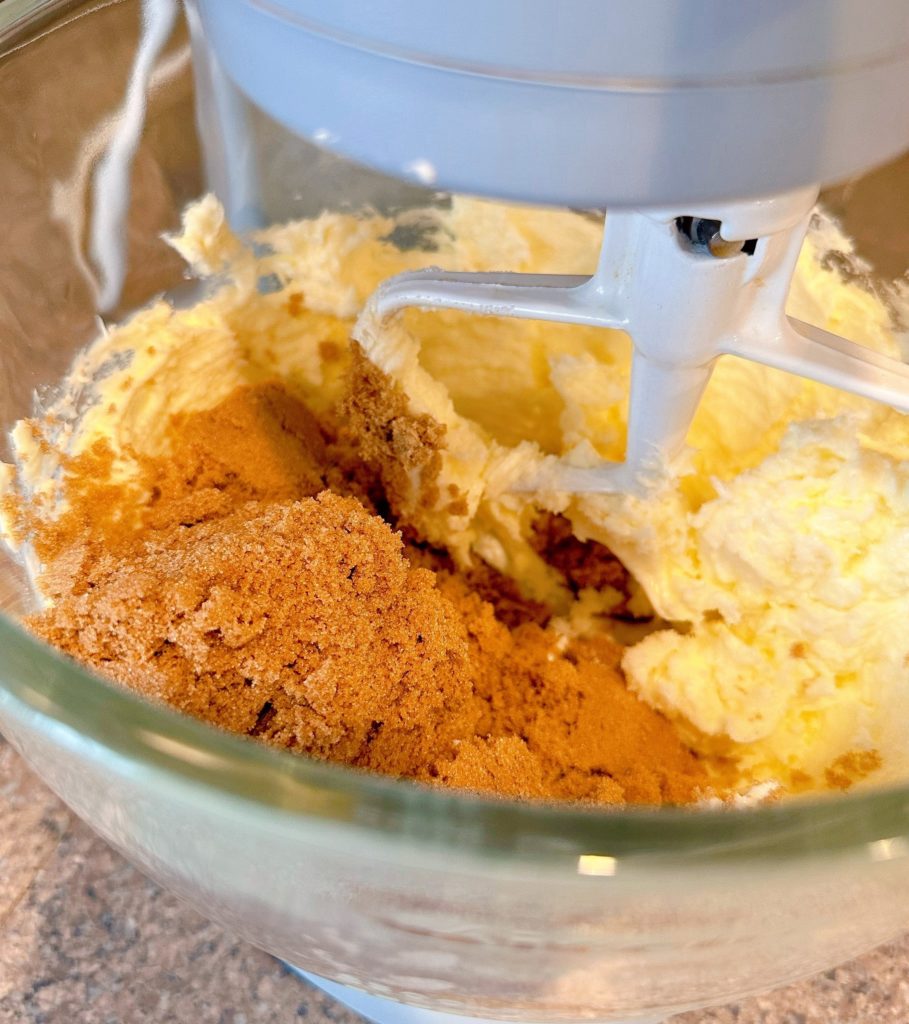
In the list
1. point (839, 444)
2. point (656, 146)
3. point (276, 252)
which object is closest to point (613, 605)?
point (839, 444)

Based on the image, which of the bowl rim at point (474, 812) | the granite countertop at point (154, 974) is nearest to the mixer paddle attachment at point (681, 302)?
the bowl rim at point (474, 812)

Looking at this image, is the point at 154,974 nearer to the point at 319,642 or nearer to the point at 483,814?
the point at 319,642

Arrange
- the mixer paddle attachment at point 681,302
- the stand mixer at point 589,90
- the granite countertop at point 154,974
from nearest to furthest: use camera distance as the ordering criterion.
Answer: the stand mixer at point 589,90, the mixer paddle attachment at point 681,302, the granite countertop at point 154,974

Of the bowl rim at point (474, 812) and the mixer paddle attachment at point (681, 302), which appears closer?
the bowl rim at point (474, 812)

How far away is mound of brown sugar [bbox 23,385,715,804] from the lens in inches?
20.1

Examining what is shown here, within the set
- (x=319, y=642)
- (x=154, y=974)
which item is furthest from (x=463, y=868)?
(x=154, y=974)

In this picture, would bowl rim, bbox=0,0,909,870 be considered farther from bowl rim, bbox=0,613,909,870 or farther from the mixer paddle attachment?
the mixer paddle attachment

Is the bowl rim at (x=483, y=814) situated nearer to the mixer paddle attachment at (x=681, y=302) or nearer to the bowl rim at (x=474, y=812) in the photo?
the bowl rim at (x=474, y=812)

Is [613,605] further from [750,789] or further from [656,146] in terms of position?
[656,146]

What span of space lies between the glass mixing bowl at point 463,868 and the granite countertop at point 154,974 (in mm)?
100

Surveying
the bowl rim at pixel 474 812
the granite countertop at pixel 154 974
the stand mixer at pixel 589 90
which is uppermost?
the stand mixer at pixel 589 90

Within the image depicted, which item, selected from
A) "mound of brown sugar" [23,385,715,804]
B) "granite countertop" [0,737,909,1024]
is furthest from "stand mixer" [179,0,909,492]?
"granite countertop" [0,737,909,1024]

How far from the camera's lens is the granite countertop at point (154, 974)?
0.56 metres

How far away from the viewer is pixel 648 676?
25.1 inches
